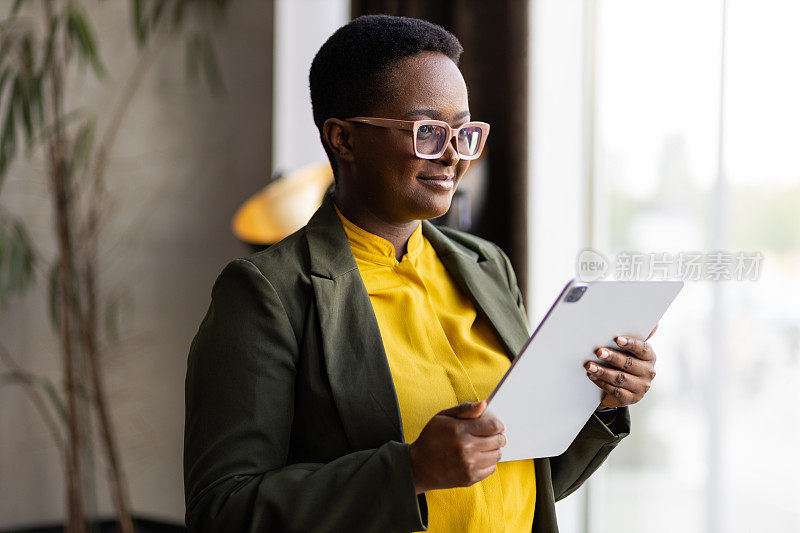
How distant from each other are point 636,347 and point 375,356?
1.16 ft

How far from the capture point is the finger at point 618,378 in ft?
3.54

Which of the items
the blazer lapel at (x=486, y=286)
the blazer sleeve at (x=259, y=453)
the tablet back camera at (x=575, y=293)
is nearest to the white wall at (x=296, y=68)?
the blazer lapel at (x=486, y=286)

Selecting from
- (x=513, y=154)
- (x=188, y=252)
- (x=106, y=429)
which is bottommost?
(x=106, y=429)

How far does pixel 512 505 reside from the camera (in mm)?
1156

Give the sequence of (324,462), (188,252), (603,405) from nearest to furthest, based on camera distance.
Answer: (324,462)
(603,405)
(188,252)

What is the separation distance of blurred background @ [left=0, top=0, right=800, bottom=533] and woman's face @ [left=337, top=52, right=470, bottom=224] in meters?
1.46

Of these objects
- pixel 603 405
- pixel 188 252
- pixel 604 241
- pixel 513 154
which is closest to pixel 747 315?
pixel 604 241

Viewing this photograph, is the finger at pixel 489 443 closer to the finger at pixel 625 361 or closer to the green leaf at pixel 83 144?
the finger at pixel 625 361

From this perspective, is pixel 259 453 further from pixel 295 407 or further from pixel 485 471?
pixel 485 471

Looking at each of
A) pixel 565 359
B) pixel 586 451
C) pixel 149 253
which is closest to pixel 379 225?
pixel 565 359

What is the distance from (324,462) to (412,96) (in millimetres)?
508

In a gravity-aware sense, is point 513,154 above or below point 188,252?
above

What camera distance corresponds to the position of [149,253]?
4.04 meters

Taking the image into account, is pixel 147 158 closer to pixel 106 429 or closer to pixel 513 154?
pixel 106 429
